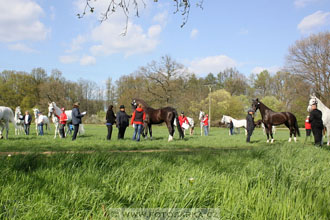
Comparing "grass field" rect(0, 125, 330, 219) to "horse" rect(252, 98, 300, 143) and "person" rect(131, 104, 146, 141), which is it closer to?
"person" rect(131, 104, 146, 141)

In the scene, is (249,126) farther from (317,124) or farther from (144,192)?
(144,192)

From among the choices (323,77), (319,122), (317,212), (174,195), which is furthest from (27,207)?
(323,77)

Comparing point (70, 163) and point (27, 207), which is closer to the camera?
point (27, 207)

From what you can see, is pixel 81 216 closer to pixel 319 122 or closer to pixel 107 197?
pixel 107 197

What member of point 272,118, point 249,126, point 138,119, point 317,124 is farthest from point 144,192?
point 272,118

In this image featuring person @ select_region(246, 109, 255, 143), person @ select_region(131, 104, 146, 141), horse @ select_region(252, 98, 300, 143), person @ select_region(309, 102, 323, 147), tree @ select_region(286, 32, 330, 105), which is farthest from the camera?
tree @ select_region(286, 32, 330, 105)

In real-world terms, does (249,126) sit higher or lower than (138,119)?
lower

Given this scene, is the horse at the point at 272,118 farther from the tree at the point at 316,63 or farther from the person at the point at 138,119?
the tree at the point at 316,63

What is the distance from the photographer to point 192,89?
59.6 meters

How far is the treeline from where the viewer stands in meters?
41.9

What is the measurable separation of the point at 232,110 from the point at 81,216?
5943cm

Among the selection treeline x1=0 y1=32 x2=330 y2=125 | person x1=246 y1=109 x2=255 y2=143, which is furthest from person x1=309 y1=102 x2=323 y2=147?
treeline x1=0 y1=32 x2=330 y2=125

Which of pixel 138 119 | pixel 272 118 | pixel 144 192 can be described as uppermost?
pixel 138 119

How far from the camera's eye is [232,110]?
5962 centimetres
